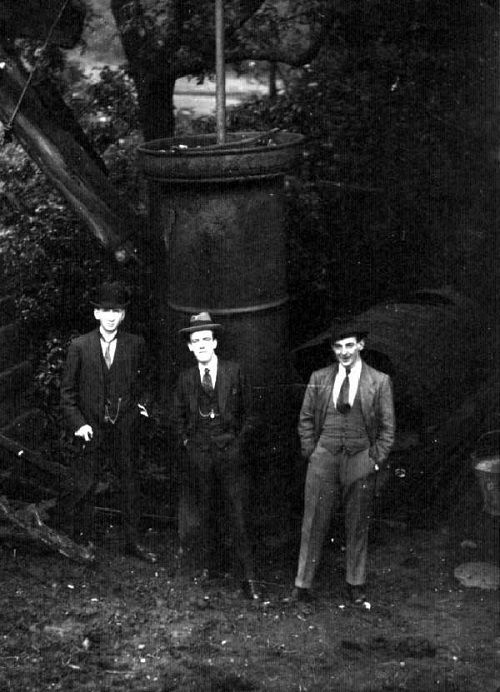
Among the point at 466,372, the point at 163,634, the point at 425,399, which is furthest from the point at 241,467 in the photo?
the point at 466,372

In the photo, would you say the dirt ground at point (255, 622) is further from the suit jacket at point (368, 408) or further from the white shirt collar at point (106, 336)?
the white shirt collar at point (106, 336)

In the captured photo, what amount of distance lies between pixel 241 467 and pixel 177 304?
4.81 ft

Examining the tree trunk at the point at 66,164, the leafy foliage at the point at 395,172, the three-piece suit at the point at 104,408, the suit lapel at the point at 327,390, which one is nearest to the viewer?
the suit lapel at the point at 327,390

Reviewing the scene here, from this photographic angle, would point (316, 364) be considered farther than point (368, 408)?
Yes

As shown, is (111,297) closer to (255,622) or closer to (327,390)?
(327,390)

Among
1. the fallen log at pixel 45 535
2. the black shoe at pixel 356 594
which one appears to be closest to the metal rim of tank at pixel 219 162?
the fallen log at pixel 45 535

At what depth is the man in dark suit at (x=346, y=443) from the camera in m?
7.39

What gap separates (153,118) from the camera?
1120cm

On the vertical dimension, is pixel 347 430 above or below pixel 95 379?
below

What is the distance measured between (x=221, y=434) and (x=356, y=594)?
146cm

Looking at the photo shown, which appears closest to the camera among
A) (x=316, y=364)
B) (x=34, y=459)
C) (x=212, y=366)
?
(x=212, y=366)

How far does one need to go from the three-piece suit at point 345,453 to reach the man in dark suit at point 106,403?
4.36 feet

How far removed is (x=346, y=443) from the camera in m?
7.43

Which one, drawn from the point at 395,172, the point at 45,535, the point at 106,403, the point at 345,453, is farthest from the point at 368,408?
the point at 395,172
